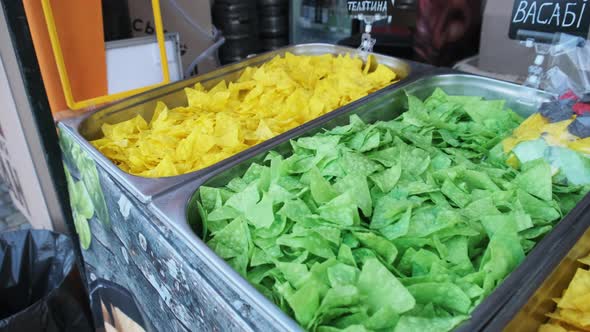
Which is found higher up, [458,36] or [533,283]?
[458,36]

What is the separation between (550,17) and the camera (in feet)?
3.80

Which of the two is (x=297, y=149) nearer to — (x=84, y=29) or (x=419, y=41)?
(x=84, y=29)

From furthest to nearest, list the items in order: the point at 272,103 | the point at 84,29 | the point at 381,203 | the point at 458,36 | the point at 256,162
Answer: the point at 458,36, the point at 272,103, the point at 84,29, the point at 256,162, the point at 381,203

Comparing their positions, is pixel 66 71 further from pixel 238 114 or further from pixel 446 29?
pixel 446 29

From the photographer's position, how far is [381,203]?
834 mm

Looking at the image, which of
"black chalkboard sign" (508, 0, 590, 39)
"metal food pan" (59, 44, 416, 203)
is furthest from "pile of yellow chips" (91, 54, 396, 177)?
"black chalkboard sign" (508, 0, 590, 39)

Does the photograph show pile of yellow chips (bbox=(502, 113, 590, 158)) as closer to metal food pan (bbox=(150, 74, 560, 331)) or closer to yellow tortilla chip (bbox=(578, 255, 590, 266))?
metal food pan (bbox=(150, 74, 560, 331))

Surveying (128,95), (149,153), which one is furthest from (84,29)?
(149,153)

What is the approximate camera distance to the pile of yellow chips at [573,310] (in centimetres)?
68

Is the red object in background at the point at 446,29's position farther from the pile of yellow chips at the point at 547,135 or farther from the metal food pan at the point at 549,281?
the metal food pan at the point at 549,281

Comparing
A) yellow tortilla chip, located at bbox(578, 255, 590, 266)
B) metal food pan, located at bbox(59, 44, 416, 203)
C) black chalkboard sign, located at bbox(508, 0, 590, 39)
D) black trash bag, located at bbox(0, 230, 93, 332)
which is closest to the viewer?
yellow tortilla chip, located at bbox(578, 255, 590, 266)

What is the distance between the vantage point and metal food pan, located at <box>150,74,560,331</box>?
62 cm

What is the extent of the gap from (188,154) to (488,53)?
4.65ft

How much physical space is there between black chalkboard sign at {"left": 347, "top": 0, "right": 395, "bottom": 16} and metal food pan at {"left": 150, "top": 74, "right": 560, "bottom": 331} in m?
0.30
